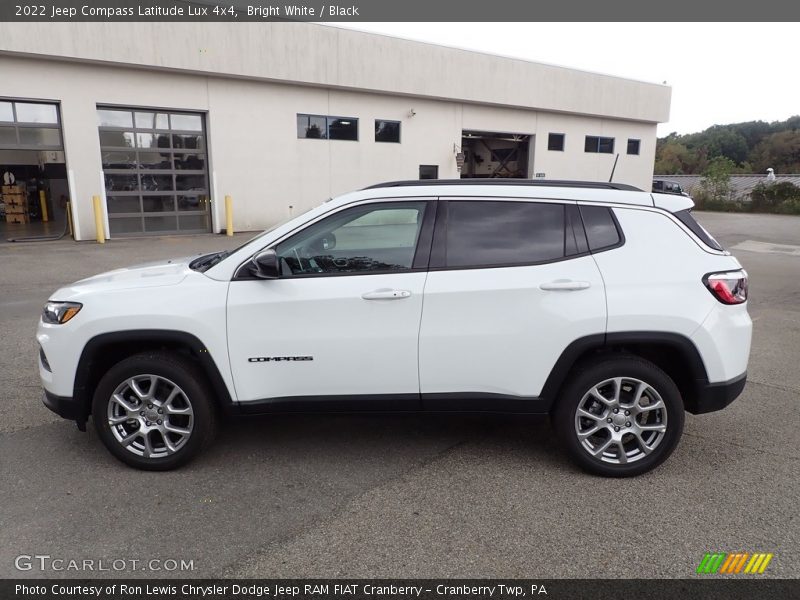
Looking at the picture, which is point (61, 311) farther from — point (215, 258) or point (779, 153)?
point (779, 153)

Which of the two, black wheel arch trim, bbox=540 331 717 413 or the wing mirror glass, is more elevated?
the wing mirror glass

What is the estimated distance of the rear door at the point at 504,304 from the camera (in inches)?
139

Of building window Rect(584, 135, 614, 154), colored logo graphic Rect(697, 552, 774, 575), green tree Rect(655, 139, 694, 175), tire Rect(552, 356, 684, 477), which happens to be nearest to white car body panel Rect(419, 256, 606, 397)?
tire Rect(552, 356, 684, 477)

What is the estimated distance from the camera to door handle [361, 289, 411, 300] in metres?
3.53

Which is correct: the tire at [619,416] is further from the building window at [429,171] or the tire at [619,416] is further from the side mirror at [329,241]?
the building window at [429,171]

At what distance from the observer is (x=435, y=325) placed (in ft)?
11.6

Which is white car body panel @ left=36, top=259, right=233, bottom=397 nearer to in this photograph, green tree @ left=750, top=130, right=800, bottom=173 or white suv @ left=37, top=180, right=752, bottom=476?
white suv @ left=37, top=180, right=752, bottom=476

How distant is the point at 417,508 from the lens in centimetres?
334

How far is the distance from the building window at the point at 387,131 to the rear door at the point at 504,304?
18.7m

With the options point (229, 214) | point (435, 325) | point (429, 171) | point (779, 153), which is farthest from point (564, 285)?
point (779, 153)

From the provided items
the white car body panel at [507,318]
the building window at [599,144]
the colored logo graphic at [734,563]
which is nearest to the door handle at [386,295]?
the white car body panel at [507,318]

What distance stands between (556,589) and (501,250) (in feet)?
6.25

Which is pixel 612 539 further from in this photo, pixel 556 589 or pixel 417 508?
pixel 417 508

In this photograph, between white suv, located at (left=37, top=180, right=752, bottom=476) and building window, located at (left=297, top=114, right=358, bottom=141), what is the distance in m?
17.2
